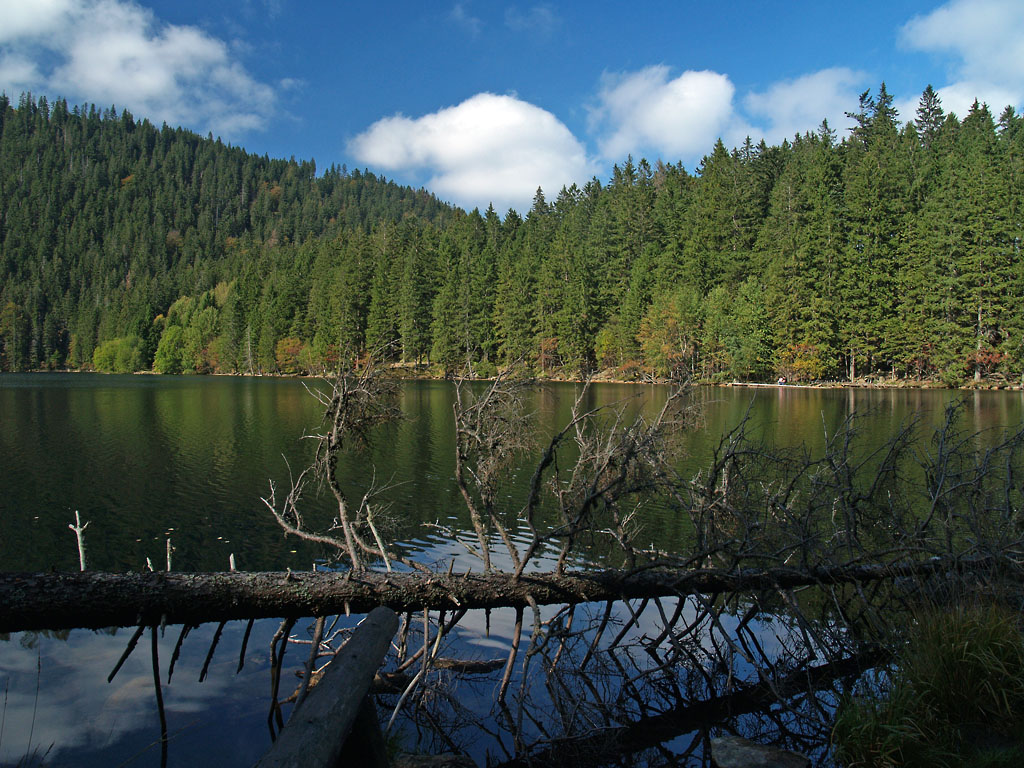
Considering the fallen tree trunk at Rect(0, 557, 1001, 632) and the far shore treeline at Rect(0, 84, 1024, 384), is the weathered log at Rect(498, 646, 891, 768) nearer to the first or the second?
the fallen tree trunk at Rect(0, 557, 1001, 632)

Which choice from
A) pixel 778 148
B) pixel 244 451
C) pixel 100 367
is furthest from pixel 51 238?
pixel 244 451

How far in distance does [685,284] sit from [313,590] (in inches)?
2703

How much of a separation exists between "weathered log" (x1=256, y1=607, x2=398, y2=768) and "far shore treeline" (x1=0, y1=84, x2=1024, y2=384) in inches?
693

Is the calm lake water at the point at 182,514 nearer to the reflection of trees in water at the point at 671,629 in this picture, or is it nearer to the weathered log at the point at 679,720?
the reflection of trees in water at the point at 671,629

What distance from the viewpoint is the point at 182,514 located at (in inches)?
559

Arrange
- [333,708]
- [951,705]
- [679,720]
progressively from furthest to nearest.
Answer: [679,720] → [951,705] → [333,708]

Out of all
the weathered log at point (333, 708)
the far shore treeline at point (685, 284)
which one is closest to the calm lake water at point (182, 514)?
the weathered log at point (333, 708)

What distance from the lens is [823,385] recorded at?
54.9m

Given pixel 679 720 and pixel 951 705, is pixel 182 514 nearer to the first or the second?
pixel 679 720

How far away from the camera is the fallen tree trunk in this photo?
3.83 meters

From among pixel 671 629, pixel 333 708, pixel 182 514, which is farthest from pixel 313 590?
pixel 182 514

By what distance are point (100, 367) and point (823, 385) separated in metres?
117

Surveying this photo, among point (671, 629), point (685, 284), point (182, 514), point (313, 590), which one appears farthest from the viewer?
point (685, 284)

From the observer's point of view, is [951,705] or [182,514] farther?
[182,514]
